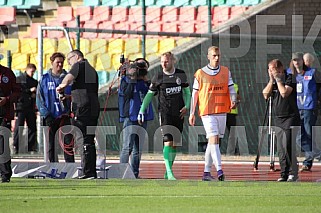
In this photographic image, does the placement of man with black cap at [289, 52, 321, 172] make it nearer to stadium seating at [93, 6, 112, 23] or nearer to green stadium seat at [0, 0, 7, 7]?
stadium seating at [93, 6, 112, 23]

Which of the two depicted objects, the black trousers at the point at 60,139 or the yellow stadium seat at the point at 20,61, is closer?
the black trousers at the point at 60,139

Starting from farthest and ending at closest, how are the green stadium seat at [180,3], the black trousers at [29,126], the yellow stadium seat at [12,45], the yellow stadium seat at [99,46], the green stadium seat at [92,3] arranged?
the green stadium seat at [92,3]
the yellow stadium seat at [12,45]
the green stadium seat at [180,3]
the yellow stadium seat at [99,46]
the black trousers at [29,126]

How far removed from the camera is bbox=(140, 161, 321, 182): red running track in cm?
1873

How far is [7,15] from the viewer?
101 feet

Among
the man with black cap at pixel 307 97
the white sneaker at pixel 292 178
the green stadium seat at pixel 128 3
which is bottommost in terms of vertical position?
the white sneaker at pixel 292 178

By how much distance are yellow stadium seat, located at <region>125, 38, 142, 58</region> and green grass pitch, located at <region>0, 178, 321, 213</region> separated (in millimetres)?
8975

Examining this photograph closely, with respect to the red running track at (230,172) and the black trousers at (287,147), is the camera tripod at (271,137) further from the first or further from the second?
the black trousers at (287,147)

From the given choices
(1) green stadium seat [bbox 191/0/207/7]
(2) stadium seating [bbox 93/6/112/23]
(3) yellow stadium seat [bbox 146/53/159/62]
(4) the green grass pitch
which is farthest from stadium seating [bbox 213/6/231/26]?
(4) the green grass pitch

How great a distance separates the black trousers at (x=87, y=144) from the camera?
1733 cm

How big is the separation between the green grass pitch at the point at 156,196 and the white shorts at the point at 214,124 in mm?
926

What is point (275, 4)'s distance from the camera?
80.1ft

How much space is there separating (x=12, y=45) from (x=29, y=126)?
4.73 metres

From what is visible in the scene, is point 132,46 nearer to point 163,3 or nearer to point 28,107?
point 163,3

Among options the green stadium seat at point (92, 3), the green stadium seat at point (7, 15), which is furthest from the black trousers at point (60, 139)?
the green stadium seat at point (7, 15)
